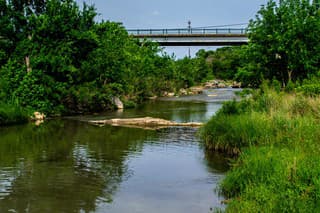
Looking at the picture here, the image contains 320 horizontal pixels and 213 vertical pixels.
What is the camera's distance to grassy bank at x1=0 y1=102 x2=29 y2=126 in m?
30.8

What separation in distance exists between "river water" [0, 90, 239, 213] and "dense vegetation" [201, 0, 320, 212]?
1177 mm

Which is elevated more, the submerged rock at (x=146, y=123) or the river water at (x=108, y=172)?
the submerged rock at (x=146, y=123)

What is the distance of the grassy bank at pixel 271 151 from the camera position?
9.52 m

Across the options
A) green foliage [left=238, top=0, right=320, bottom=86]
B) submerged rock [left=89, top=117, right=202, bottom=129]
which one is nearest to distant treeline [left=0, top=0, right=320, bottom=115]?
green foliage [left=238, top=0, right=320, bottom=86]

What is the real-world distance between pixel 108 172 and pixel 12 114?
17122 mm

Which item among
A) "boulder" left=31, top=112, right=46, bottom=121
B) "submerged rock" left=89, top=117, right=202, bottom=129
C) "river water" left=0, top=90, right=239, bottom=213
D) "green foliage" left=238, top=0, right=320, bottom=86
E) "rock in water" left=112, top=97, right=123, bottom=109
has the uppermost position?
"green foliage" left=238, top=0, right=320, bottom=86

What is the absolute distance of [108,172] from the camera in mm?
16531

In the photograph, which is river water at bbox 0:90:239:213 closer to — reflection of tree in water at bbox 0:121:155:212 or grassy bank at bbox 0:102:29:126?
reflection of tree in water at bbox 0:121:155:212

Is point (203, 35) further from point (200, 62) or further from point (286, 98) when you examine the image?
point (286, 98)

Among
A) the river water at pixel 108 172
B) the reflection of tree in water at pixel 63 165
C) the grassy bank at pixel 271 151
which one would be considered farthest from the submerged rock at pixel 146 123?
the grassy bank at pixel 271 151

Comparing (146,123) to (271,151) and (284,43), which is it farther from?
(271,151)

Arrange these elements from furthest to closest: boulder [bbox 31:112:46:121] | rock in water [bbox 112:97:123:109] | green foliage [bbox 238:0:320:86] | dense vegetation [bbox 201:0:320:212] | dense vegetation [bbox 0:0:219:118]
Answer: rock in water [bbox 112:97:123:109] < dense vegetation [bbox 0:0:219:118] < boulder [bbox 31:112:46:121] < green foliage [bbox 238:0:320:86] < dense vegetation [bbox 201:0:320:212]

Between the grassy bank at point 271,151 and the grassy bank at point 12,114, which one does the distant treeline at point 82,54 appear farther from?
the grassy bank at point 271,151

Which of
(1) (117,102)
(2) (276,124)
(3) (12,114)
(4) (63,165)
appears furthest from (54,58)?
(2) (276,124)
